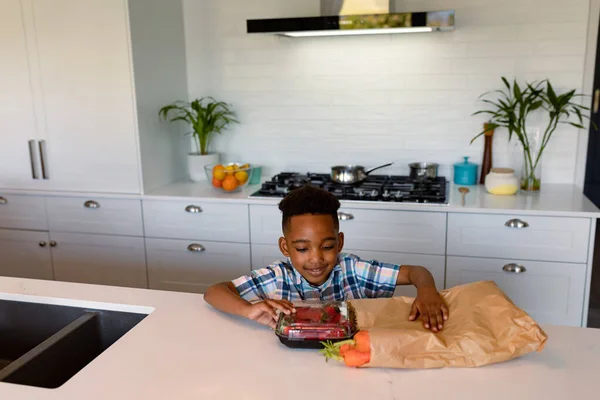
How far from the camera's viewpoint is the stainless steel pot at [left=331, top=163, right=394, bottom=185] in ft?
9.75

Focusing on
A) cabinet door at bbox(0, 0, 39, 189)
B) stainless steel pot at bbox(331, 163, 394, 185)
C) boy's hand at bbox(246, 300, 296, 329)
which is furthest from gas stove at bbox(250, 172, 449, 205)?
boy's hand at bbox(246, 300, 296, 329)

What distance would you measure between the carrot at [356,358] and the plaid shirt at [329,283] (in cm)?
43

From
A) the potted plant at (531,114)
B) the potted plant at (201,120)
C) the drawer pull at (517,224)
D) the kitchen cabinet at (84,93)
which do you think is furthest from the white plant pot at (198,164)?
the drawer pull at (517,224)

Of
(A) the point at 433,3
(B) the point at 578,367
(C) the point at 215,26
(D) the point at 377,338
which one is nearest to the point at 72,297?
(D) the point at 377,338

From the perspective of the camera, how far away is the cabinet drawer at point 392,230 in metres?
2.60

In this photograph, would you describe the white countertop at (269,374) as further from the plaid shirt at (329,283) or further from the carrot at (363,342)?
the plaid shirt at (329,283)

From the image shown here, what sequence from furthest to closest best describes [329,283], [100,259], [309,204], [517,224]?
1. [100,259]
2. [517,224]
3. [329,283]
4. [309,204]

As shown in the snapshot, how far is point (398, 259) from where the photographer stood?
266 centimetres

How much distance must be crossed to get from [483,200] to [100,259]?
6.53ft

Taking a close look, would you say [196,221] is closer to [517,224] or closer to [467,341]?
[517,224]

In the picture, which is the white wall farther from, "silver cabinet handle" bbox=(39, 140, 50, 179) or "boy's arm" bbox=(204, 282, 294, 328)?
"boy's arm" bbox=(204, 282, 294, 328)

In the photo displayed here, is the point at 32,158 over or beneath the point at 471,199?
over

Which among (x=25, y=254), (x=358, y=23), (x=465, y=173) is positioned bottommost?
(x=25, y=254)

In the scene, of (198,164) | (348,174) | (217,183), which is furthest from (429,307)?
(198,164)
